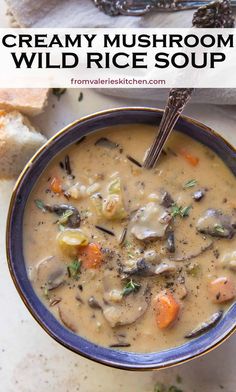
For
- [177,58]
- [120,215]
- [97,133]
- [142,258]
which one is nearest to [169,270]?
[142,258]

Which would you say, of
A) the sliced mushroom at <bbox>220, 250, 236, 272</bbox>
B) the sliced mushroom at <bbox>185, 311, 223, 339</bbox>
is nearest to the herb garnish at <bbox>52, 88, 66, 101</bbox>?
the sliced mushroom at <bbox>220, 250, 236, 272</bbox>

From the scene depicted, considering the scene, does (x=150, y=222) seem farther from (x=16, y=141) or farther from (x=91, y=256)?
(x=16, y=141)

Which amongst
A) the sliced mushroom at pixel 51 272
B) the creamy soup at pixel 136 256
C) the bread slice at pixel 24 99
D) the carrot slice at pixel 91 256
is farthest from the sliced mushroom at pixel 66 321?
the bread slice at pixel 24 99

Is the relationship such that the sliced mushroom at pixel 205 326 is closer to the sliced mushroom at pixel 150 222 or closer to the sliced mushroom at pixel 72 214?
the sliced mushroom at pixel 150 222

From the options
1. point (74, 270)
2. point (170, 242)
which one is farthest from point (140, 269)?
point (74, 270)

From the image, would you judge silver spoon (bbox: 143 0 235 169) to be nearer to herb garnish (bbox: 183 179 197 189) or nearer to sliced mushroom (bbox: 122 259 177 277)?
herb garnish (bbox: 183 179 197 189)

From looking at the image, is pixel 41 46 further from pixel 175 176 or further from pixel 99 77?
pixel 175 176
